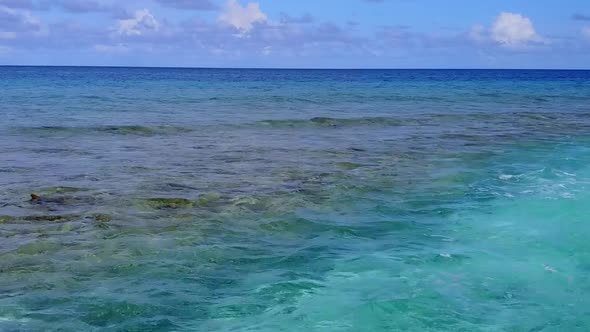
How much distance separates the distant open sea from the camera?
26.5ft

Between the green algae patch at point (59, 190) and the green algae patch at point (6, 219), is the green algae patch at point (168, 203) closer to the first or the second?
the green algae patch at point (59, 190)

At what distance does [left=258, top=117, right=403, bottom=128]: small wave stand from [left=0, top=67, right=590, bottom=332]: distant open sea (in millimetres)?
7784

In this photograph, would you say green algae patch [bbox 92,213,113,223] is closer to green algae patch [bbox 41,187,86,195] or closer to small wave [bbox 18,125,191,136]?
green algae patch [bbox 41,187,86,195]

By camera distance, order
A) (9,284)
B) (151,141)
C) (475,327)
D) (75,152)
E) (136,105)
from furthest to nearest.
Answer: (136,105)
(151,141)
(75,152)
(9,284)
(475,327)

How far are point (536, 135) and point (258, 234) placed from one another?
19351mm

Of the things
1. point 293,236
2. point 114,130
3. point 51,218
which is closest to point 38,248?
point 51,218

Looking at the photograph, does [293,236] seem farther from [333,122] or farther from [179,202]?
[333,122]

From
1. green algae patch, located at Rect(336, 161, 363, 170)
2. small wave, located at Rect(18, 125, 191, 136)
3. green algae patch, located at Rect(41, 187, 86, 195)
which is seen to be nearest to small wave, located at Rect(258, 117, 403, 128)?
small wave, located at Rect(18, 125, 191, 136)

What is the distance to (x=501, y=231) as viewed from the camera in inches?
474

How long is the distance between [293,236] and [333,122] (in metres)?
22.3

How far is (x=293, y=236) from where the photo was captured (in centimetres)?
1138

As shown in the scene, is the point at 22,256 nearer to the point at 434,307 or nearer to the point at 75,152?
the point at 434,307

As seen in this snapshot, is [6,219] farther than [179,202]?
No

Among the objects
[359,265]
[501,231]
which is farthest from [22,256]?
[501,231]
